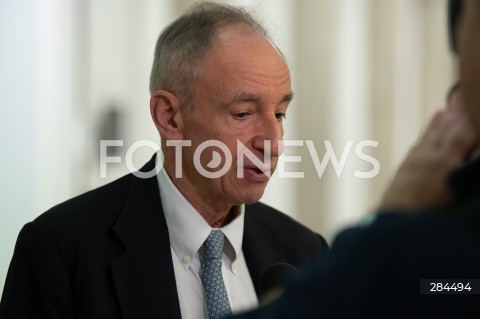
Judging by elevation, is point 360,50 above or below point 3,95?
above

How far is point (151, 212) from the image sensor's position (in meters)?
1.49

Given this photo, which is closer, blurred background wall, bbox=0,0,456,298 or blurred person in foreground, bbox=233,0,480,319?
blurred person in foreground, bbox=233,0,480,319

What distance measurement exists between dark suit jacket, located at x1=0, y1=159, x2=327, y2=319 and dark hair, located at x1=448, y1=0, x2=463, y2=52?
3.08 ft

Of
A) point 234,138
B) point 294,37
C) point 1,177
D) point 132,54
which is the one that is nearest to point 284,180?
point 294,37

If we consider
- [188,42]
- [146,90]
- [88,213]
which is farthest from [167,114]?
[146,90]

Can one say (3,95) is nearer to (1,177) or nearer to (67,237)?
(1,177)

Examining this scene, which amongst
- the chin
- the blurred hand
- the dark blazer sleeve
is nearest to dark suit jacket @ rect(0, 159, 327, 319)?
the dark blazer sleeve

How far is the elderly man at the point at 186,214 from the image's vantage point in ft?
4.57

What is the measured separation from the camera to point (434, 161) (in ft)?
1.83

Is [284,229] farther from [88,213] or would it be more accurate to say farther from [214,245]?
[88,213]

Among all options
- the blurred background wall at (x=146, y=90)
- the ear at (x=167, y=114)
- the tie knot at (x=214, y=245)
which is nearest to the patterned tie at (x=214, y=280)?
the tie knot at (x=214, y=245)

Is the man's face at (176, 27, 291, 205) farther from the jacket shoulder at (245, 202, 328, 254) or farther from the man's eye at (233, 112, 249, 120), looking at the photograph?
the jacket shoulder at (245, 202, 328, 254)

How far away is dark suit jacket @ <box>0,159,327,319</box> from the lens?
4.52ft

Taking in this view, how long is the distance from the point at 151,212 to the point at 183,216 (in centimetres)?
6
